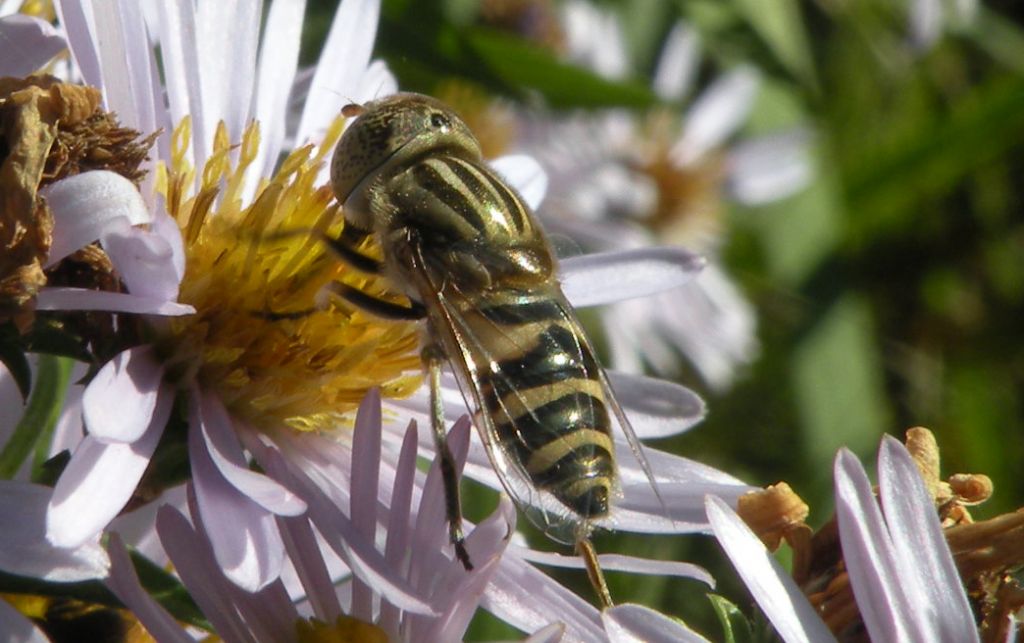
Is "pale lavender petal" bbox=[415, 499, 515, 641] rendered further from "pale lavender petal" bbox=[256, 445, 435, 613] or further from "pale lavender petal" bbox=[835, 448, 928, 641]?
"pale lavender petal" bbox=[835, 448, 928, 641]

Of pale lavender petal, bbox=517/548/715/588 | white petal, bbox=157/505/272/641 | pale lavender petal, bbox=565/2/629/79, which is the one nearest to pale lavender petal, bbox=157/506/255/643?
white petal, bbox=157/505/272/641

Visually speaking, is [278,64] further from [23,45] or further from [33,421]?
[33,421]

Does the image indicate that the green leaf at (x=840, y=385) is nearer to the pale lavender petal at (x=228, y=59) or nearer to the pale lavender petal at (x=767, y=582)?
the pale lavender petal at (x=228, y=59)

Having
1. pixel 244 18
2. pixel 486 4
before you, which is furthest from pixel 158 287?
pixel 486 4

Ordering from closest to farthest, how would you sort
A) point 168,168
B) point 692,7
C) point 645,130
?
1. point 168,168
2. point 692,7
3. point 645,130

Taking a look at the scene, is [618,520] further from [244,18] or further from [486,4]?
[486,4]

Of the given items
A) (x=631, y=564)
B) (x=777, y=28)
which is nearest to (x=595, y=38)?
(x=777, y=28)
